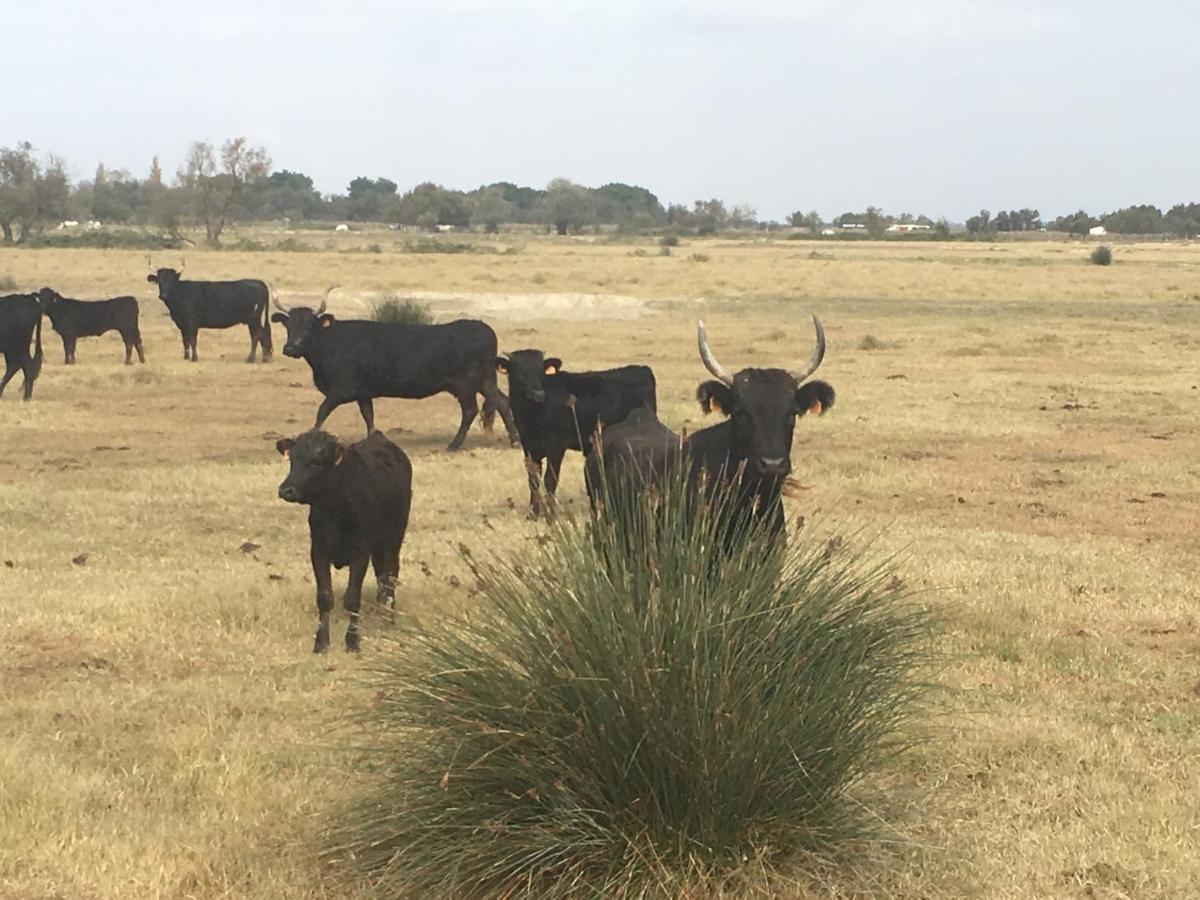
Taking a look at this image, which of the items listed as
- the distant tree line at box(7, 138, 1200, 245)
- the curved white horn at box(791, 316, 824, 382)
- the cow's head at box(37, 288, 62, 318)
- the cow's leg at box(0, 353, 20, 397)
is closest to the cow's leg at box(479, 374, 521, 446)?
the cow's leg at box(0, 353, 20, 397)

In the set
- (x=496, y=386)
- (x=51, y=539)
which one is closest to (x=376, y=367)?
(x=496, y=386)

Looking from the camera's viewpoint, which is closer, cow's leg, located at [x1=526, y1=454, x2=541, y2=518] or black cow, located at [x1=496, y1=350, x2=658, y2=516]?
cow's leg, located at [x1=526, y1=454, x2=541, y2=518]

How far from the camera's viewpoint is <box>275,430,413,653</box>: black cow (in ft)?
23.7

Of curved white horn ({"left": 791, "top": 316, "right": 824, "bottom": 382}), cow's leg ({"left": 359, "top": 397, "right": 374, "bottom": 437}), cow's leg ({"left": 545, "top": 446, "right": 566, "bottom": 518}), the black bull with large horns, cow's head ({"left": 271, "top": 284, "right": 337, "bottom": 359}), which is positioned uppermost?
curved white horn ({"left": 791, "top": 316, "right": 824, "bottom": 382})

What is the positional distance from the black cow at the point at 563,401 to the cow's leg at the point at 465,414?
9.75 feet

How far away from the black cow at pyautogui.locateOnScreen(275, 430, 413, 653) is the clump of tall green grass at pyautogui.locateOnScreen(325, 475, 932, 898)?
2.62 meters

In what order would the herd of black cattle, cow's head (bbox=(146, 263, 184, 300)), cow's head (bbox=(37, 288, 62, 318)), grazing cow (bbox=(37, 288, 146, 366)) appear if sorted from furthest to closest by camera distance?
cow's head (bbox=(146, 263, 184, 300)) < grazing cow (bbox=(37, 288, 146, 366)) < cow's head (bbox=(37, 288, 62, 318)) < the herd of black cattle

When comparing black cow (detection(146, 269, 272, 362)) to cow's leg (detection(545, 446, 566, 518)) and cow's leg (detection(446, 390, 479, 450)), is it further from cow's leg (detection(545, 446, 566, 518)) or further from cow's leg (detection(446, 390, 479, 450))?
cow's leg (detection(545, 446, 566, 518))

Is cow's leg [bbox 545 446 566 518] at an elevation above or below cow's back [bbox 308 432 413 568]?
below

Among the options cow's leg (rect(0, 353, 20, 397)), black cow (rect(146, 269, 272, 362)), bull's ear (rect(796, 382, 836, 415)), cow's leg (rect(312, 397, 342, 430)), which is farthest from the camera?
black cow (rect(146, 269, 272, 362))

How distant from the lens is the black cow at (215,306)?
74.0 ft

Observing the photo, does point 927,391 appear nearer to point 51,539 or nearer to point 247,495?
point 247,495

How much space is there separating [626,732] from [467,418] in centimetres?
1026

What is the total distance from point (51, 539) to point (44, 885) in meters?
5.77
